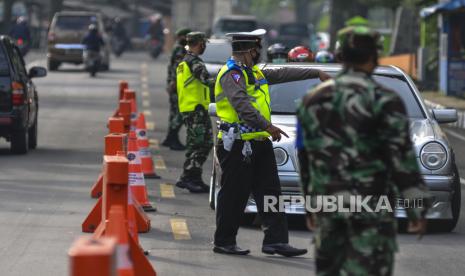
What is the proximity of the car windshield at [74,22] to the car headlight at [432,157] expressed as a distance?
32698mm

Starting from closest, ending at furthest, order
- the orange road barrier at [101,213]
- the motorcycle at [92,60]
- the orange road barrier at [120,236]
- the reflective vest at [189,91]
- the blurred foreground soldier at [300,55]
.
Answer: the orange road barrier at [120,236] < the orange road barrier at [101,213] < the reflective vest at [189,91] < the blurred foreground soldier at [300,55] < the motorcycle at [92,60]

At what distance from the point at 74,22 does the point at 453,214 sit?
33308 mm

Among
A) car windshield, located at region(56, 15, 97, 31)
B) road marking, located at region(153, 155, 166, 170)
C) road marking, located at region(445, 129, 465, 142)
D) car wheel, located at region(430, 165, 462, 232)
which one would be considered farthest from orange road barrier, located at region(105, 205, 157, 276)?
car windshield, located at region(56, 15, 97, 31)

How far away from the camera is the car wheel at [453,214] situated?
11.6 meters

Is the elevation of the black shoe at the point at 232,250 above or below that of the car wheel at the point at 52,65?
above

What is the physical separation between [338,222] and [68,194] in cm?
813

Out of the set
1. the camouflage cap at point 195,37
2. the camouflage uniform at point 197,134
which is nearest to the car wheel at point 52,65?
the camouflage uniform at point 197,134

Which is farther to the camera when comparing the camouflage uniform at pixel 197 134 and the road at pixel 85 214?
the camouflage uniform at pixel 197 134

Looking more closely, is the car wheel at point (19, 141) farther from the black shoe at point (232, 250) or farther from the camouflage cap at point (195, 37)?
the black shoe at point (232, 250)

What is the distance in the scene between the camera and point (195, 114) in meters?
14.5

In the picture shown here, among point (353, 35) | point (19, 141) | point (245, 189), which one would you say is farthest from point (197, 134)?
point (353, 35)

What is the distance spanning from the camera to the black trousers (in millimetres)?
10203

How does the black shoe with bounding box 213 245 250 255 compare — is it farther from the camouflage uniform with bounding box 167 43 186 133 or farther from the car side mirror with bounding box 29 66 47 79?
the car side mirror with bounding box 29 66 47 79

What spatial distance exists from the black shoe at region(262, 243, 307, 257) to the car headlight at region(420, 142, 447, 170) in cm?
179
